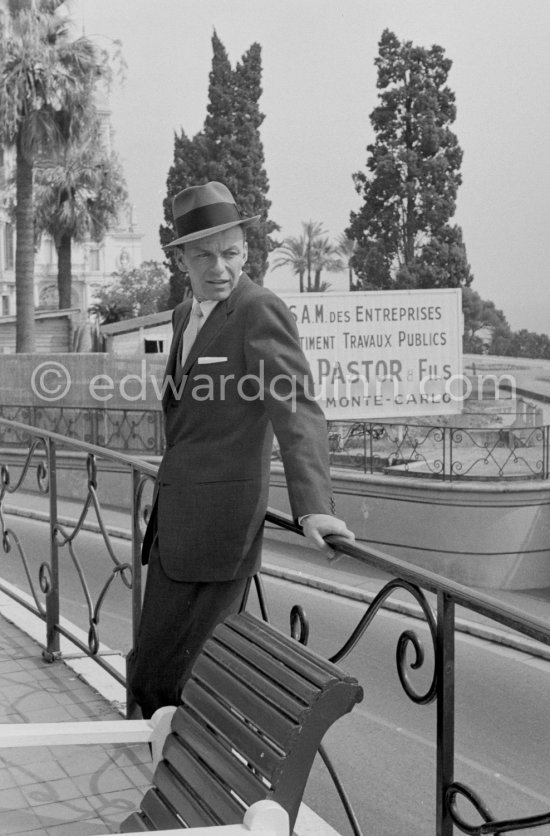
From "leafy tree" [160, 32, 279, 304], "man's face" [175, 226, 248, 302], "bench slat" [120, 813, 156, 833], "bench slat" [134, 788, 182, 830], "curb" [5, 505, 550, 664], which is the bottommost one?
"curb" [5, 505, 550, 664]

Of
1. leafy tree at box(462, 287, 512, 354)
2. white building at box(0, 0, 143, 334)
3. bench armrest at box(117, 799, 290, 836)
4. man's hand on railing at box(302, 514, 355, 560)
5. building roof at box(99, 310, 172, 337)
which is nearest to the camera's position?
bench armrest at box(117, 799, 290, 836)

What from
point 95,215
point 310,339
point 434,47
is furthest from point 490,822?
point 434,47

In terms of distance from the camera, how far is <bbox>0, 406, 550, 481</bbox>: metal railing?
69.5 ft

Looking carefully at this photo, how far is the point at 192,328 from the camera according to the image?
2.91 metres

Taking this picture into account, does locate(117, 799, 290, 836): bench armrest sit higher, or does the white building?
the white building

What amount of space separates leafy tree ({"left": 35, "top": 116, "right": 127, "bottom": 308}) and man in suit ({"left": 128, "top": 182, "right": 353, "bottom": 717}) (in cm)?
3437

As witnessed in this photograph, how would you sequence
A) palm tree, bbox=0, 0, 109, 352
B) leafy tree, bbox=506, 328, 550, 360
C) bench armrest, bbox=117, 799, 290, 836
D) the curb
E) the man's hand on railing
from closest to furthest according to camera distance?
bench armrest, bbox=117, 799, 290, 836, the man's hand on railing, the curb, palm tree, bbox=0, 0, 109, 352, leafy tree, bbox=506, 328, 550, 360

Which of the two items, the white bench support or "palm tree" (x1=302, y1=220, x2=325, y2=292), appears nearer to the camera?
the white bench support

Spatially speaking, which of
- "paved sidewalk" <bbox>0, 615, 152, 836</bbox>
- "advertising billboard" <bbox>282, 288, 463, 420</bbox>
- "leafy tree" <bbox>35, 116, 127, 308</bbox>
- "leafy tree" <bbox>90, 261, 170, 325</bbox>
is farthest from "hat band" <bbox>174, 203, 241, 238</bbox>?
"leafy tree" <bbox>90, 261, 170, 325</bbox>

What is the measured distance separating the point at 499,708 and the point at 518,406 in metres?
22.8

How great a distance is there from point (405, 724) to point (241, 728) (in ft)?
22.0

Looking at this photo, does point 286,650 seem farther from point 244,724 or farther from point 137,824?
point 137,824

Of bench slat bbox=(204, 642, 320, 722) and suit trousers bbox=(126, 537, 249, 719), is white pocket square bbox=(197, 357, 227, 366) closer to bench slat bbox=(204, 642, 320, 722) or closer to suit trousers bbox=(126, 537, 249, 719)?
suit trousers bbox=(126, 537, 249, 719)

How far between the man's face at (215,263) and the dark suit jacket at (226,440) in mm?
40
